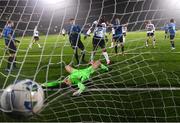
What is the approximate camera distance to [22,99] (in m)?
4.63

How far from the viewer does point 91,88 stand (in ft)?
25.9

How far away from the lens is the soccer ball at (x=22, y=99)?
182 inches

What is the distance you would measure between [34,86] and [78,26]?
7288 millimetres

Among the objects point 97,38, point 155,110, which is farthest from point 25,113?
point 97,38

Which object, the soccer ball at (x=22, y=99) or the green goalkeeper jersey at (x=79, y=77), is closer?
the soccer ball at (x=22, y=99)

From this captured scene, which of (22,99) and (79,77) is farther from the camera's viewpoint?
(79,77)

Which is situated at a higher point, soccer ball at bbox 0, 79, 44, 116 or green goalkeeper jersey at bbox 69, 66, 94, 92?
soccer ball at bbox 0, 79, 44, 116

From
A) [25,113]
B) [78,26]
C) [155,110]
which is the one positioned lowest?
[155,110]

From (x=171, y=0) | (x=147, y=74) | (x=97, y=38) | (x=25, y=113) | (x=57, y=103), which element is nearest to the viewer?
(x=25, y=113)

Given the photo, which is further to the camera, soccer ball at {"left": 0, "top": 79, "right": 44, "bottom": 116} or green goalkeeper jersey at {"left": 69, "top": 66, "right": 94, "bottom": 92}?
green goalkeeper jersey at {"left": 69, "top": 66, "right": 94, "bottom": 92}

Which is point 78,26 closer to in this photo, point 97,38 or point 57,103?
point 97,38

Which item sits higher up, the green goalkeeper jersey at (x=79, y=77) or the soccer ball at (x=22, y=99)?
the soccer ball at (x=22, y=99)

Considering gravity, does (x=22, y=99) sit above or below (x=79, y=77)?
above

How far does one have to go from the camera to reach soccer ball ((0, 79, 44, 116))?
4633mm
